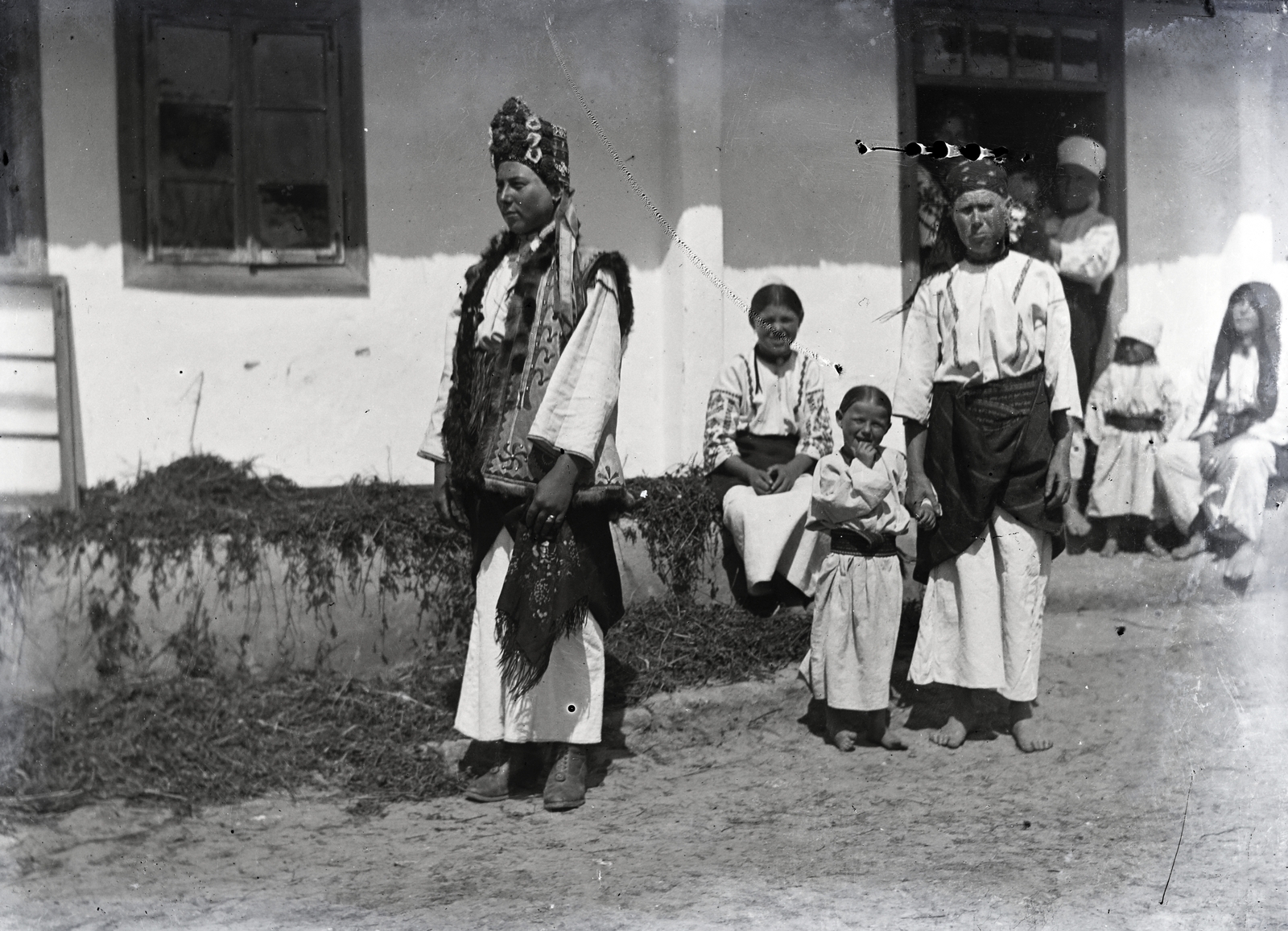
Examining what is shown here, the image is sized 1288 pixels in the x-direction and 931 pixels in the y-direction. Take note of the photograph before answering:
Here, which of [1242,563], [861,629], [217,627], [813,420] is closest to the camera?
[861,629]

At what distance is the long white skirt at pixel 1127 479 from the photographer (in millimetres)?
5758

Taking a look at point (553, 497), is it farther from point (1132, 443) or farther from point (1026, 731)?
point (1132, 443)

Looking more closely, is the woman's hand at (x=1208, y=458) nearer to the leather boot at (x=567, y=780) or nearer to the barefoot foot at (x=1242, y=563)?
the barefoot foot at (x=1242, y=563)

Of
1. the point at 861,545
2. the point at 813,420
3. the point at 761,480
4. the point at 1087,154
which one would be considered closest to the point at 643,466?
the point at 761,480

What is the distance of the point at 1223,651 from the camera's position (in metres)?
4.69

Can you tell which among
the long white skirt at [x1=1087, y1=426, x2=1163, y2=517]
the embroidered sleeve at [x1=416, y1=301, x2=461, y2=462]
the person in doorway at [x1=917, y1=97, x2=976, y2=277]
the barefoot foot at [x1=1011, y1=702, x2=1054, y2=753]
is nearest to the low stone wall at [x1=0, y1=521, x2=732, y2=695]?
the embroidered sleeve at [x1=416, y1=301, x2=461, y2=462]

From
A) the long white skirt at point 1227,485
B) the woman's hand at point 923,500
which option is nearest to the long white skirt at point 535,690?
the woman's hand at point 923,500

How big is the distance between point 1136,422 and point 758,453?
6.96 ft

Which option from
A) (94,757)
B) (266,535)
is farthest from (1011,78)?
(94,757)

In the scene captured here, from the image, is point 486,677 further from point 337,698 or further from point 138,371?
point 138,371

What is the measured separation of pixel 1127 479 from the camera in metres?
5.80

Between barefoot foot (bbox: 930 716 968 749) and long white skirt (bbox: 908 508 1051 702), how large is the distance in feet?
0.45

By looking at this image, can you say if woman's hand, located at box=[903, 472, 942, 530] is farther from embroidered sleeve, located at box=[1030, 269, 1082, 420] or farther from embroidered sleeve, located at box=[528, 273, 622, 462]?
embroidered sleeve, located at box=[528, 273, 622, 462]

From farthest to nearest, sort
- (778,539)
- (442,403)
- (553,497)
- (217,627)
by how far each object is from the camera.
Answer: (778,539), (217,627), (442,403), (553,497)
